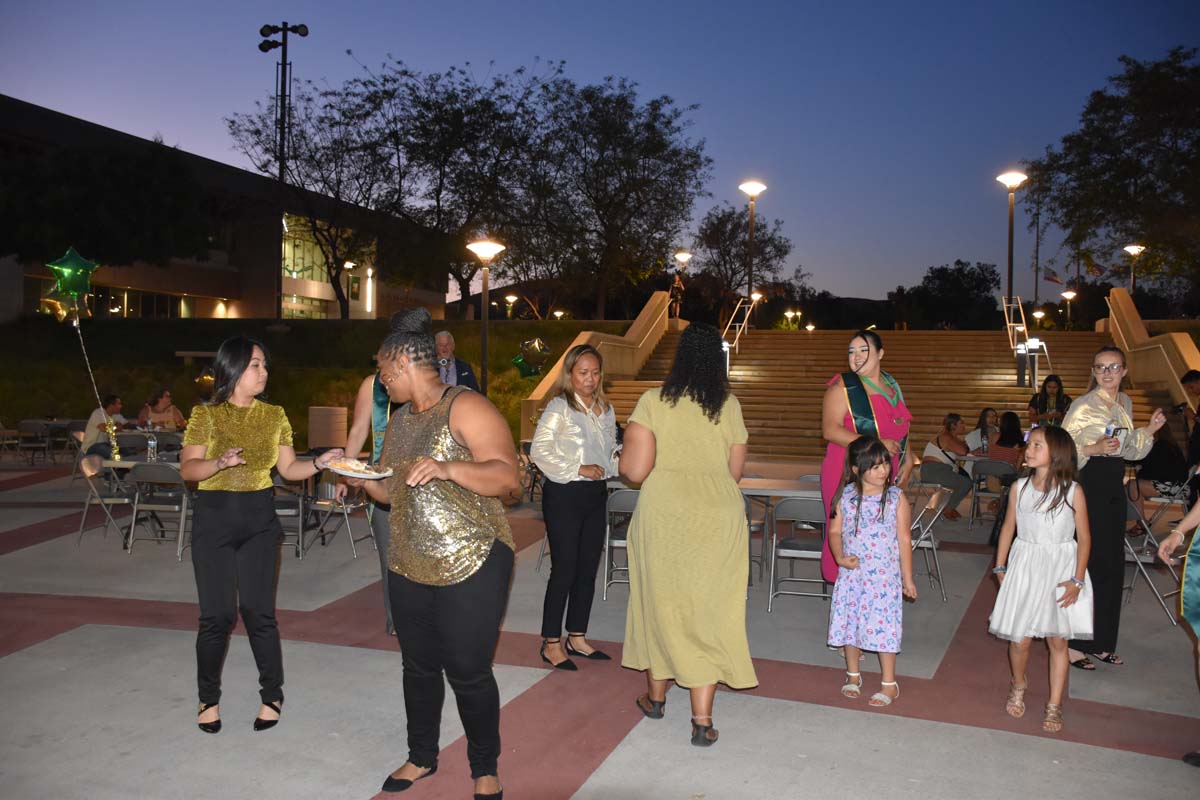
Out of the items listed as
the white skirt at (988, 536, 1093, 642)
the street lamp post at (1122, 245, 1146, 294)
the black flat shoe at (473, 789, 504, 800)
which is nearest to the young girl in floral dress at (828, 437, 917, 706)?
the white skirt at (988, 536, 1093, 642)

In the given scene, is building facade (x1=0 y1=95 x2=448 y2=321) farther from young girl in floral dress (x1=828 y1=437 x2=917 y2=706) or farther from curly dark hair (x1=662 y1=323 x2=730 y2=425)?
curly dark hair (x1=662 y1=323 x2=730 y2=425)

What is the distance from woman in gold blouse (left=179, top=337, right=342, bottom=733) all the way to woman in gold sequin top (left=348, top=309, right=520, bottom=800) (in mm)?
961

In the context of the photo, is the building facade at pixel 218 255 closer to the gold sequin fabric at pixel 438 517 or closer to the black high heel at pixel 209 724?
the black high heel at pixel 209 724

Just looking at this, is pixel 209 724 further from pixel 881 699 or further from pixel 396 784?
pixel 881 699

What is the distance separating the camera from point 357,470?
11.9 ft

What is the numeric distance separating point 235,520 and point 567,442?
1.76 m

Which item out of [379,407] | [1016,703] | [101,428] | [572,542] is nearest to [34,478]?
[101,428]

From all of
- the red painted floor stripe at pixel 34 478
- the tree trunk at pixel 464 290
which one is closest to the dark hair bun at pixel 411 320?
the red painted floor stripe at pixel 34 478

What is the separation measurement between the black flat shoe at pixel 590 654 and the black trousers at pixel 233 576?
69.1 inches

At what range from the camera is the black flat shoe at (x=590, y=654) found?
18.5 feet

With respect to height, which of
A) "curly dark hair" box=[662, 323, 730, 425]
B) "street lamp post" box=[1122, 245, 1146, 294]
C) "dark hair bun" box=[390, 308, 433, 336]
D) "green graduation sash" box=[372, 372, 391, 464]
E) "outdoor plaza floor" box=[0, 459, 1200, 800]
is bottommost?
→ "outdoor plaza floor" box=[0, 459, 1200, 800]

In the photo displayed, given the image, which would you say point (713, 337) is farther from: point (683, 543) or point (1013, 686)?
point (1013, 686)

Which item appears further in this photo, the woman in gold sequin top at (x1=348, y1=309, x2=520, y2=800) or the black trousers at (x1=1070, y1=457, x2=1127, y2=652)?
the black trousers at (x1=1070, y1=457, x2=1127, y2=652)

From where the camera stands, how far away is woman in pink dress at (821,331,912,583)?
5.44 m
